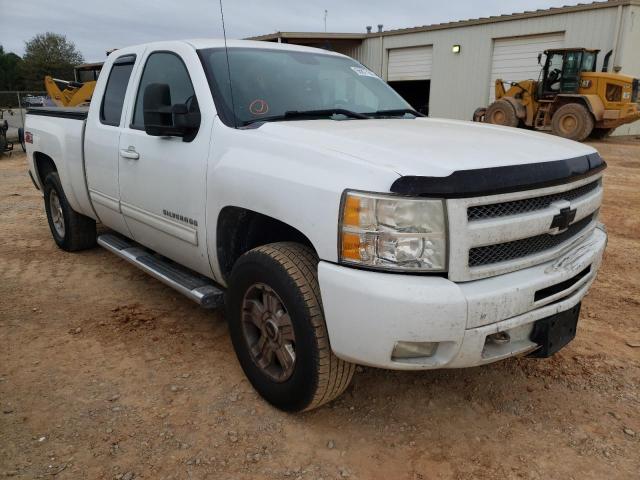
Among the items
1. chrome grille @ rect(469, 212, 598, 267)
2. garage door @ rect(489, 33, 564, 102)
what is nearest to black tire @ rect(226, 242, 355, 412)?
chrome grille @ rect(469, 212, 598, 267)

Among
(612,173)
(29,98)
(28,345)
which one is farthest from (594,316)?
(29,98)

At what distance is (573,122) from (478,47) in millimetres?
6319

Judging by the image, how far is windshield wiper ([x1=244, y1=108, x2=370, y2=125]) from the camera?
3.05 m

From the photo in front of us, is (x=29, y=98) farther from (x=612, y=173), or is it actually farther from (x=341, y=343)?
(x=341, y=343)

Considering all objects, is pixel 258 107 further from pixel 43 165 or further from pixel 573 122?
pixel 573 122

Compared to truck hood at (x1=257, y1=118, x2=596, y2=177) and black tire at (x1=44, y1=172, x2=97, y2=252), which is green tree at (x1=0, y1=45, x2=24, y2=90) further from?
truck hood at (x1=257, y1=118, x2=596, y2=177)

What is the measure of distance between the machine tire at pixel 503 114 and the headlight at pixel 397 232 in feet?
52.5

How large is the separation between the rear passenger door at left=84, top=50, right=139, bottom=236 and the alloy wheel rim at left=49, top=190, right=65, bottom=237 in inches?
48.2

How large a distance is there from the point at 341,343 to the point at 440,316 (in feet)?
1.44

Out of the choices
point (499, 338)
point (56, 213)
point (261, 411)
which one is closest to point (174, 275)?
point (261, 411)

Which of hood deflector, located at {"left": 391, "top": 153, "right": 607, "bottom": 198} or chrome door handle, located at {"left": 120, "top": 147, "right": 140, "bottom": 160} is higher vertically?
hood deflector, located at {"left": 391, "top": 153, "right": 607, "bottom": 198}

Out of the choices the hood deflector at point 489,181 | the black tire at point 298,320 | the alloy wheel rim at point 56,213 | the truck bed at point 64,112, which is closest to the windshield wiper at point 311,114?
the black tire at point 298,320

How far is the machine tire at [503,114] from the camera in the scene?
17031mm

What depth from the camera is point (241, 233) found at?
3.05m
